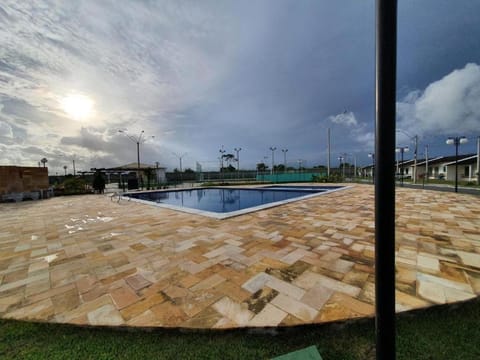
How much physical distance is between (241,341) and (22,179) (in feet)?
56.0

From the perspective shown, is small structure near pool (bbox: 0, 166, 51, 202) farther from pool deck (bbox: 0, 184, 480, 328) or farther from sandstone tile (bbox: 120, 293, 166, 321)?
sandstone tile (bbox: 120, 293, 166, 321)

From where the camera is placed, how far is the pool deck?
71.7 inches

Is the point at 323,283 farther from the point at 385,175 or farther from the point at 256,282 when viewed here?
the point at 385,175

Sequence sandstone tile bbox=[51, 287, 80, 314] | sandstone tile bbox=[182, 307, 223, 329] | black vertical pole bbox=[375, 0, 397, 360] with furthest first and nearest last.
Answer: sandstone tile bbox=[51, 287, 80, 314] → sandstone tile bbox=[182, 307, 223, 329] → black vertical pole bbox=[375, 0, 397, 360]

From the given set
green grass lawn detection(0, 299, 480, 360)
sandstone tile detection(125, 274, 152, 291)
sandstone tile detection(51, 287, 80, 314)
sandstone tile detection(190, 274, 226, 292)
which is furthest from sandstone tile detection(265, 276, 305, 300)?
sandstone tile detection(51, 287, 80, 314)

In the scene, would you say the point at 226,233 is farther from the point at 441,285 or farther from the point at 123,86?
the point at 123,86

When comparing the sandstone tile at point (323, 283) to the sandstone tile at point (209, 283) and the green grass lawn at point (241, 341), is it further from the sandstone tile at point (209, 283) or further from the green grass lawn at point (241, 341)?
the sandstone tile at point (209, 283)

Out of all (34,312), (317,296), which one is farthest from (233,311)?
(34,312)

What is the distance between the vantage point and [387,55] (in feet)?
2.72

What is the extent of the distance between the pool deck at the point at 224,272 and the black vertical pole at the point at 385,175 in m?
1.06

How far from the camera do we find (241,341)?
1.54 metres

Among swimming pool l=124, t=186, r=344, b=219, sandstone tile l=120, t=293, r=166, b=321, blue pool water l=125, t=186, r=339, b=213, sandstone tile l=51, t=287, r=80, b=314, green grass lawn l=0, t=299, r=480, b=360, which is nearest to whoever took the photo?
green grass lawn l=0, t=299, r=480, b=360

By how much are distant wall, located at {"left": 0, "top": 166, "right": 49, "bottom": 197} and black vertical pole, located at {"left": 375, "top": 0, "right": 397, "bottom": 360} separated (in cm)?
1740

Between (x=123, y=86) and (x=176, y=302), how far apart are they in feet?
35.3
